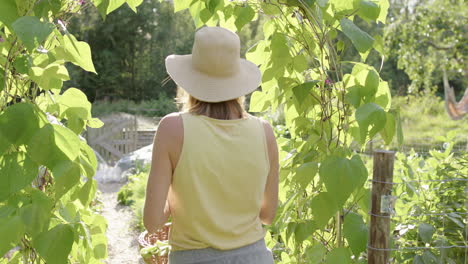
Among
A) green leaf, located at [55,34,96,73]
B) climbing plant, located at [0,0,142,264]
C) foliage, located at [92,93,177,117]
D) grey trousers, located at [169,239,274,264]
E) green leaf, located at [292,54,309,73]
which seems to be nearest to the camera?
climbing plant, located at [0,0,142,264]

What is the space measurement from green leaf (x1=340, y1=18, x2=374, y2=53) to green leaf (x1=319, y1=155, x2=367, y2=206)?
0.99ft

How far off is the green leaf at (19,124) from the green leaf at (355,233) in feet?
3.08

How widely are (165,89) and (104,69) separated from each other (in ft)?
7.27

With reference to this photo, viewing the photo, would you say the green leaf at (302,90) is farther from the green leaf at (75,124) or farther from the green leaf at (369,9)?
the green leaf at (75,124)

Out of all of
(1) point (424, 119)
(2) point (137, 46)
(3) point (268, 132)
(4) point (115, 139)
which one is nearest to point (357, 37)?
(3) point (268, 132)

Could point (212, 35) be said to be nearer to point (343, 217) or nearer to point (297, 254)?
point (343, 217)

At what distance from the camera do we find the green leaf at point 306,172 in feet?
5.05

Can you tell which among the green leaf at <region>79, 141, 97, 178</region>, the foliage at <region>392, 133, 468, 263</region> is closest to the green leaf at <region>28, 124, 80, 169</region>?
the green leaf at <region>79, 141, 97, 178</region>

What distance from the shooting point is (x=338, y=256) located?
1.58 meters

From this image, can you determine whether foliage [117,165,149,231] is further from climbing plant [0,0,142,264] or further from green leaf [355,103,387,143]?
green leaf [355,103,387,143]

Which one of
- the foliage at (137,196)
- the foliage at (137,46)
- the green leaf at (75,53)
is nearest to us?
the green leaf at (75,53)

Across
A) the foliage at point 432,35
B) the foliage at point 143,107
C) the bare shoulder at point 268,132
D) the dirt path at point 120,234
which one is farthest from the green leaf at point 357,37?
the foliage at point 143,107

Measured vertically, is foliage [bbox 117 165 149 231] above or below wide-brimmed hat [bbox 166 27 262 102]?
below

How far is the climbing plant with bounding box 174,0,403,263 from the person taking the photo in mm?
1412
